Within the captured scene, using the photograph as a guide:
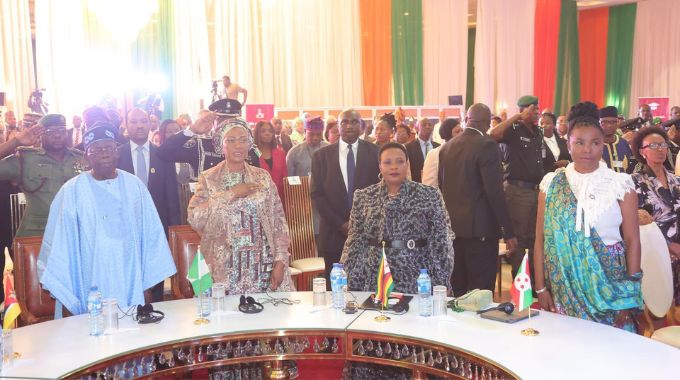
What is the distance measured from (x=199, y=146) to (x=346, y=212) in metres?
1.16

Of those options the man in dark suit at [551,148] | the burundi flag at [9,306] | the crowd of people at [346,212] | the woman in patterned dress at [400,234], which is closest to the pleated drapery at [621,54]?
the man in dark suit at [551,148]

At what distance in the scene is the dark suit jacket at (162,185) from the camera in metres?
5.05

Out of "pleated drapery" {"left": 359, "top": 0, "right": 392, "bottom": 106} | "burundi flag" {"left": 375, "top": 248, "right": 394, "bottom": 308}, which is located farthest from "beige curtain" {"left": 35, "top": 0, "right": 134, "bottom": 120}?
"burundi flag" {"left": 375, "top": 248, "right": 394, "bottom": 308}

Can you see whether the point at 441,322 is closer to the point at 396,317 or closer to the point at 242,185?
the point at 396,317

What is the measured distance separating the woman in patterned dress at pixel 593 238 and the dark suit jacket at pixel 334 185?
6.25 feet

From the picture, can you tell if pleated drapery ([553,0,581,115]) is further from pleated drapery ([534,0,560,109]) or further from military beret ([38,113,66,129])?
military beret ([38,113,66,129])

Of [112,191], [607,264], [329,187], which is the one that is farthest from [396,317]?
[329,187]

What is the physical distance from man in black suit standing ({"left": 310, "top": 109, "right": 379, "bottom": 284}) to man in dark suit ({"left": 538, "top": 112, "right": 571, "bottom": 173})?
1.95 metres

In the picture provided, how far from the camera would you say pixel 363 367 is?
304 centimetres

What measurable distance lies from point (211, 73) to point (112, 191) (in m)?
9.65

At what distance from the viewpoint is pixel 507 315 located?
2.82 meters

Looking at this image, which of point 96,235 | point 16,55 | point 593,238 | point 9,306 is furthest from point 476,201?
point 16,55

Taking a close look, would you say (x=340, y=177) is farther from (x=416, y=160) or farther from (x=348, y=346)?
(x=416, y=160)

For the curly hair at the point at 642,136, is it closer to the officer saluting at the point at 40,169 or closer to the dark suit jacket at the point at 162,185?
the dark suit jacket at the point at 162,185
